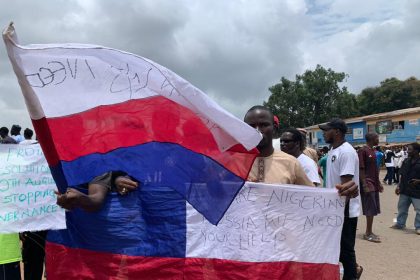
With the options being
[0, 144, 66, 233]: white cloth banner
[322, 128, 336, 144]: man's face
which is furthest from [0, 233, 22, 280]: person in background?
[322, 128, 336, 144]: man's face

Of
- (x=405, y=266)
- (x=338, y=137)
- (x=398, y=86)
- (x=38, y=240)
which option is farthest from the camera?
(x=398, y=86)

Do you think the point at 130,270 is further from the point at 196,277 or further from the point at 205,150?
the point at 205,150

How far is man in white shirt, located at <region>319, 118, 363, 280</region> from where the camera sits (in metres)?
4.80

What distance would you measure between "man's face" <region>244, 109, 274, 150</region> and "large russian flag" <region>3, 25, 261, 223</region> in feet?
1.29

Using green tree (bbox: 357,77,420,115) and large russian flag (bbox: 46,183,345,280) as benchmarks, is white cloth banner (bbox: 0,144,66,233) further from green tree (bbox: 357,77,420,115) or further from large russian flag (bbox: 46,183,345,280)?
green tree (bbox: 357,77,420,115)

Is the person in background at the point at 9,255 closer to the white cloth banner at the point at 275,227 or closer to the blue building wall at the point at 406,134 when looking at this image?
the white cloth banner at the point at 275,227

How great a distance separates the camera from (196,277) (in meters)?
2.89

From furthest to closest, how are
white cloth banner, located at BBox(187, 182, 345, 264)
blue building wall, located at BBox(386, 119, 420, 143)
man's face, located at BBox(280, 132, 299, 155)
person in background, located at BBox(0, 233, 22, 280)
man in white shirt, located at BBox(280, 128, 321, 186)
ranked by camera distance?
blue building wall, located at BBox(386, 119, 420, 143) → man's face, located at BBox(280, 132, 299, 155) → man in white shirt, located at BBox(280, 128, 321, 186) → person in background, located at BBox(0, 233, 22, 280) → white cloth banner, located at BBox(187, 182, 345, 264)

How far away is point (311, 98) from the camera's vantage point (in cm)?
4878

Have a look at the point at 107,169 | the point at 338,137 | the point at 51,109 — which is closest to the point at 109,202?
the point at 107,169

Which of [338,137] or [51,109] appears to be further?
[338,137]

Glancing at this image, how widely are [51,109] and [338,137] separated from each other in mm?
4019

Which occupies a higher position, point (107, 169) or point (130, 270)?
point (107, 169)

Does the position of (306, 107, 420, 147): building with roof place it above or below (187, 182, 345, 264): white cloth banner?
above
